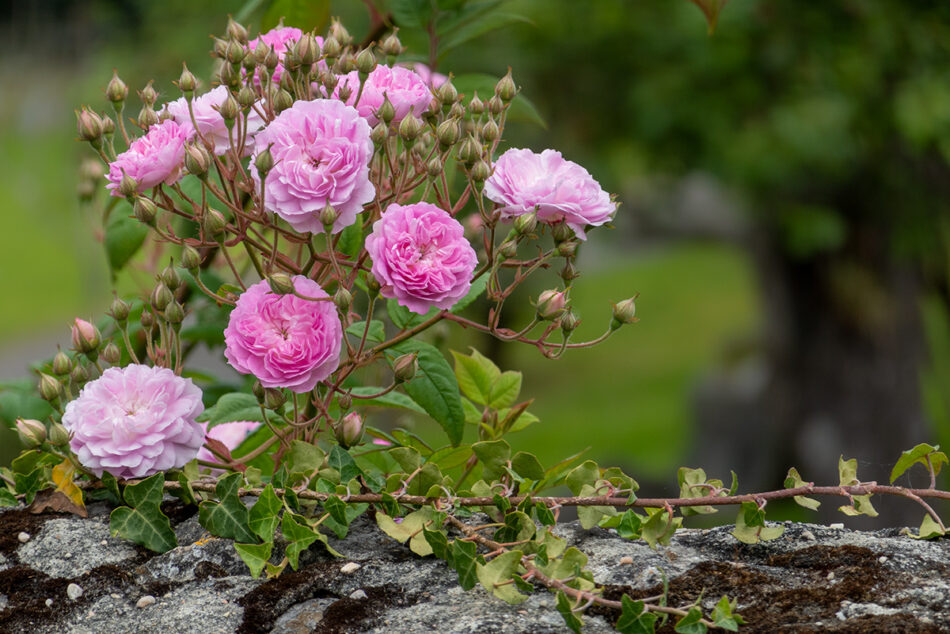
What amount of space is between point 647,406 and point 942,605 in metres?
9.93

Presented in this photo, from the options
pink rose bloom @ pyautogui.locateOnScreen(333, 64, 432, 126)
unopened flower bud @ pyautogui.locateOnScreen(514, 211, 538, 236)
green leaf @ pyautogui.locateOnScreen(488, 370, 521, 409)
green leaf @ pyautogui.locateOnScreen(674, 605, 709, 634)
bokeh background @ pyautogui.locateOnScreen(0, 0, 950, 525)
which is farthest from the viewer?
bokeh background @ pyautogui.locateOnScreen(0, 0, 950, 525)

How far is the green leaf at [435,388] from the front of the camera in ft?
4.18

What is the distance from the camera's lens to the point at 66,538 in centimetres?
125

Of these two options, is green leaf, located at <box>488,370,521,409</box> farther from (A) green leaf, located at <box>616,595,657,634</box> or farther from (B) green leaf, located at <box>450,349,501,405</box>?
(A) green leaf, located at <box>616,595,657,634</box>

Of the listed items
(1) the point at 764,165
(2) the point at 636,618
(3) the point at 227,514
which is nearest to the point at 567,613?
(2) the point at 636,618

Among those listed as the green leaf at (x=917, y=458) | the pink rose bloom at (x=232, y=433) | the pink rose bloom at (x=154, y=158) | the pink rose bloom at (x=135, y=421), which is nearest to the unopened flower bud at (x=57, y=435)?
the pink rose bloom at (x=135, y=421)

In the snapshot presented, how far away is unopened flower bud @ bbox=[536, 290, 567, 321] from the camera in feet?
3.74

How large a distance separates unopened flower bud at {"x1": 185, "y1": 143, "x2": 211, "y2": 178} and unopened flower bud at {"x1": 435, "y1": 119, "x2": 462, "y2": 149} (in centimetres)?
27

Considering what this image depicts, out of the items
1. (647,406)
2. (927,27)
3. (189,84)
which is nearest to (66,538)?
(189,84)

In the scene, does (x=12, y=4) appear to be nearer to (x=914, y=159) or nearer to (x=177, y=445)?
(x=914, y=159)

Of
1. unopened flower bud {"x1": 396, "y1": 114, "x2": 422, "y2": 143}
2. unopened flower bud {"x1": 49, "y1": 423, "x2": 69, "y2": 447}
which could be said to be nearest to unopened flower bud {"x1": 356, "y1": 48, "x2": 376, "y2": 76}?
unopened flower bud {"x1": 396, "y1": 114, "x2": 422, "y2": 143}

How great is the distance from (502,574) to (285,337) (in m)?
0.36

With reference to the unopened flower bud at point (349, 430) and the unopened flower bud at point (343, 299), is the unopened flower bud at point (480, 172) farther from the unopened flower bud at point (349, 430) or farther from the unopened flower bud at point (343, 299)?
the unopened flower bud at point (349, 430)

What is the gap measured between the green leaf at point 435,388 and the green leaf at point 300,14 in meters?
0.69
